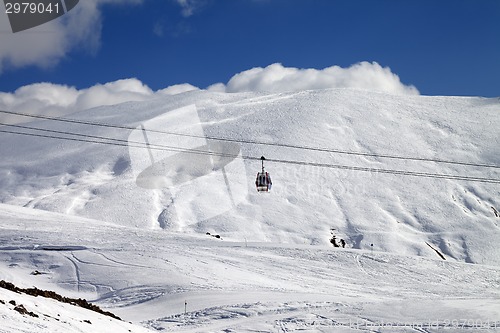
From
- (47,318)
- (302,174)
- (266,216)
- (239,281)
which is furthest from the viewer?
(302,174)

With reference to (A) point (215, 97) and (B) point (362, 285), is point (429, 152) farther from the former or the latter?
(B) point (362, 285)

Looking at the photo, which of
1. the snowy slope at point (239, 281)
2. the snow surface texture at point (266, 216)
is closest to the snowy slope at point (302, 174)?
the snow surface texture at point (266, 216)

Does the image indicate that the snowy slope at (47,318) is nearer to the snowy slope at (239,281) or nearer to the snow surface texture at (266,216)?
the snowy slope at (239,281)

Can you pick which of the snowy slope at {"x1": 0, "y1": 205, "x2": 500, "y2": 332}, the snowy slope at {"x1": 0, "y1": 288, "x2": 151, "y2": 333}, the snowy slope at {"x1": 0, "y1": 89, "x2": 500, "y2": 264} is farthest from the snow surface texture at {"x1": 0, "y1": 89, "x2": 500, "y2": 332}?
the snowy slope at {"x1": 0, "y1": 288, "x2": 151, "y2": 333}

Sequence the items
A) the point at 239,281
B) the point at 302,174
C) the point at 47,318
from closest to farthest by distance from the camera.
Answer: the point at 47,318, the point at 239,281, the point at 302,174

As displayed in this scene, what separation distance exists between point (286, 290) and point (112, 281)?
10.7 m

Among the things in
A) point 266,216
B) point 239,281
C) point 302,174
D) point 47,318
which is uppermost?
point 302,174

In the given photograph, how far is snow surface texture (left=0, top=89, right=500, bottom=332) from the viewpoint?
30.8 meters

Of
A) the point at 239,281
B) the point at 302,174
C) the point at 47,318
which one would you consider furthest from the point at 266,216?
the point at 47,318

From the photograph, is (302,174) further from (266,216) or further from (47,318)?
(47,318)

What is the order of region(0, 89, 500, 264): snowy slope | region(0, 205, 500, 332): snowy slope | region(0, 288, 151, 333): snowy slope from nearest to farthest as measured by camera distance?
region(0, 288, 151, 333): snowy slope, region(0, 205, 500, 332): snowy slope, region(0, 89, 500, 264): snowy slope

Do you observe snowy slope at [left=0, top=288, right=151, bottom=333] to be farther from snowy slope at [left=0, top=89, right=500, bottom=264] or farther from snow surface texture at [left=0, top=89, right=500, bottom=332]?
snowy slope at [left=0, top=89, right=500, bottom=264]

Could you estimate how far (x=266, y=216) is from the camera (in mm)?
89250

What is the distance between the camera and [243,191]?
10000 cm
